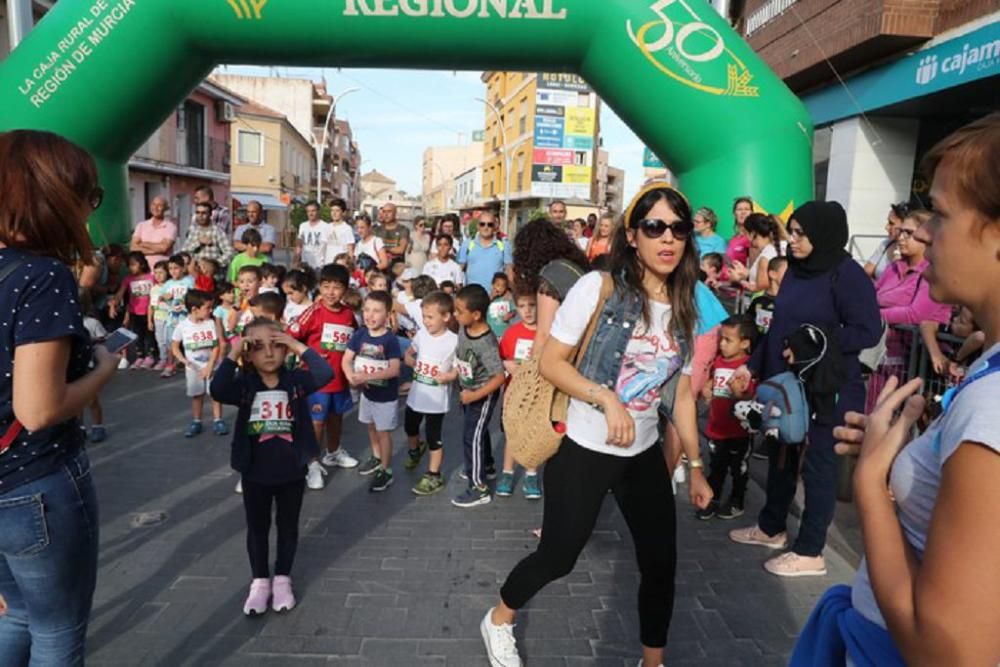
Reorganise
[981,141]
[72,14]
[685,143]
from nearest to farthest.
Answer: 1. [981,141]
2. [72,14]
3. [685,143]

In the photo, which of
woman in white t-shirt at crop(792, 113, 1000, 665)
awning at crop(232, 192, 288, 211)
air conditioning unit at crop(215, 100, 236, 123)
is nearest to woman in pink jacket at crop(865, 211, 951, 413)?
woman in white t-shirt at crop(792, 113, 1000, 665)

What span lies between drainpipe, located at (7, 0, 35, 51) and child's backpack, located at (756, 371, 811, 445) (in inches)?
342

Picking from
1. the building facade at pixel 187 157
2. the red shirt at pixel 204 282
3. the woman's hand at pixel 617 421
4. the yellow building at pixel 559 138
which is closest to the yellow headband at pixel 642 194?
the woman's hand at pixel 617 421

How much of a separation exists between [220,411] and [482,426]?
269 centimetres

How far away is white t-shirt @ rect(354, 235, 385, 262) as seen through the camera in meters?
9.22

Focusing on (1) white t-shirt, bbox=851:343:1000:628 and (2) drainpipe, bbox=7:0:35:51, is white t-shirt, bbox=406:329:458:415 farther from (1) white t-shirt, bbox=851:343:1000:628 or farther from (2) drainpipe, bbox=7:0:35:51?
(2) drainpipe, bbox=7:0:35:51

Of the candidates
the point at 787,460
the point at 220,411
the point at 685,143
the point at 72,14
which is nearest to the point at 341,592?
the point at 787,460

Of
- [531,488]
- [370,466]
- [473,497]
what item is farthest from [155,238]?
[531,488]

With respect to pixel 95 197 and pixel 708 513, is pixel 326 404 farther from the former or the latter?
pixel 95 197

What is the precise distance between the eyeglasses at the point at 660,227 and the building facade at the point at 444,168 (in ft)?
274

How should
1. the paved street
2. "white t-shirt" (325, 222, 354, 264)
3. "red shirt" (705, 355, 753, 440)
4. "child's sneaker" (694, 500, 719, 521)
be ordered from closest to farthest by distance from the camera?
the paved street, "red shirt" (705, 355, 753, 440), "child's sneaker" (694, 500, 719, 521), "white t-shirt" (325, 222, 354, 264)

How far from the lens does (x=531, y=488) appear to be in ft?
16.3

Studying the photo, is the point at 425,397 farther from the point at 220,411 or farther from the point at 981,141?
the point at 981,141

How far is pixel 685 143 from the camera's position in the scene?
7.51 m
